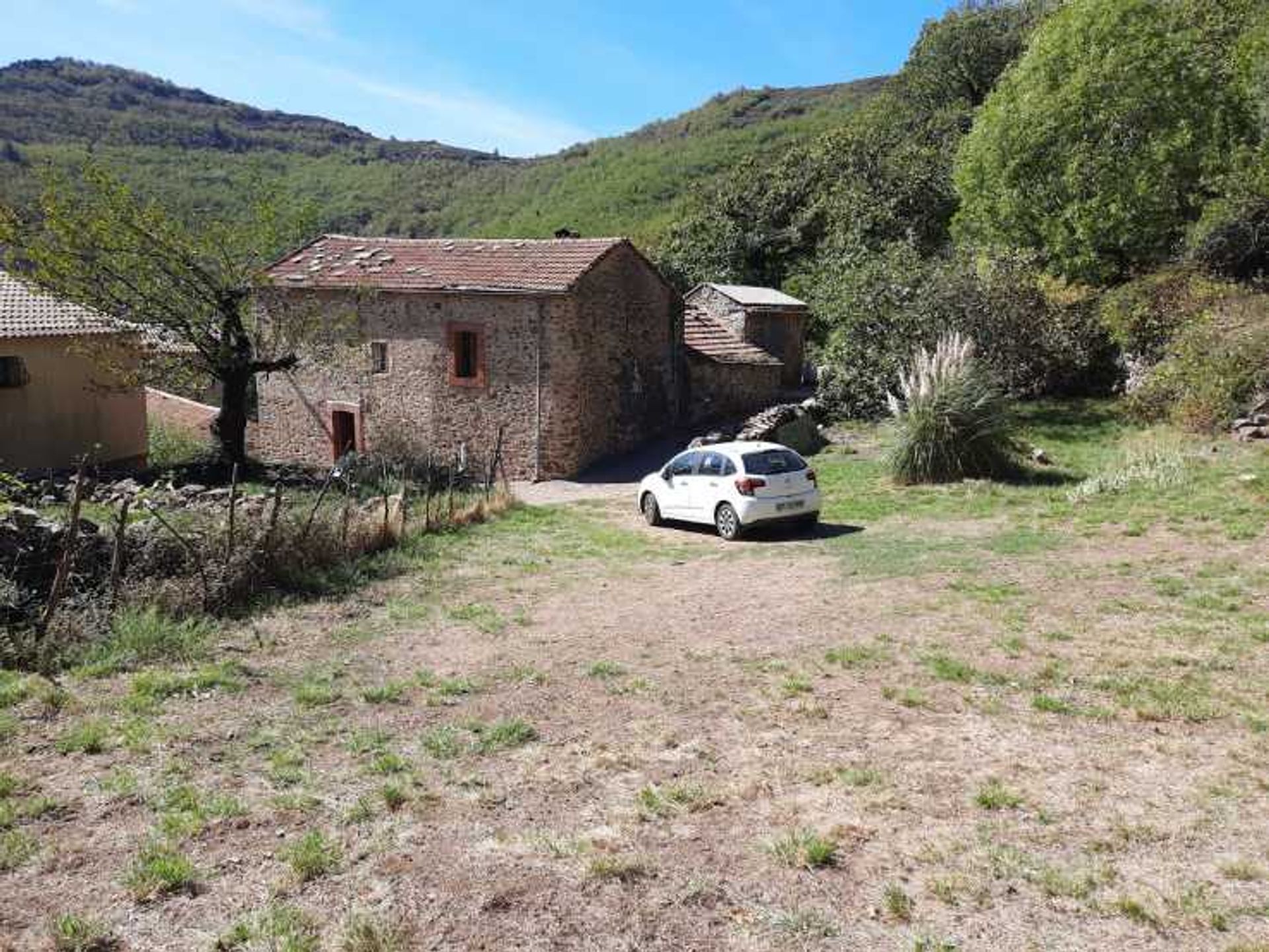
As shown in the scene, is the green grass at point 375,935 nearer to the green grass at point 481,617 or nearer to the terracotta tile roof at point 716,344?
the green grass at point 481,617

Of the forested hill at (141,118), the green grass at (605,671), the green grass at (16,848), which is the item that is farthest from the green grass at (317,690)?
the forested hill at (141,118)

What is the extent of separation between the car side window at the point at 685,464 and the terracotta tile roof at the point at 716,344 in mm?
11129

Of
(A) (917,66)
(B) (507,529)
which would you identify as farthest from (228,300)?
(A) (917,66)

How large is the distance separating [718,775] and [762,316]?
80.5ft

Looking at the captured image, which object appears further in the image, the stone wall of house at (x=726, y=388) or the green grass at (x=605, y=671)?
the stone wall of house at (x=726, y=388)

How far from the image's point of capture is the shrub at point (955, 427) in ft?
54.5

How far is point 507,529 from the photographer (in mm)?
15773

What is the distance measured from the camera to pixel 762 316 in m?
29.2

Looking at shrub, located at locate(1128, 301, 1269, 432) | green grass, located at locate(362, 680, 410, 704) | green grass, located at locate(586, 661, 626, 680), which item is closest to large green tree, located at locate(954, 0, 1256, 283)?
shrub, located at locate(1128, 301, 1269, 432)

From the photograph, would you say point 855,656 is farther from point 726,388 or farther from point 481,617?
point 726,388

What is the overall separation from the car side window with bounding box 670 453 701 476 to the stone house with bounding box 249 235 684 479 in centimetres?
645

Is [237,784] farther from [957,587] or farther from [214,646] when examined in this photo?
[957,587]

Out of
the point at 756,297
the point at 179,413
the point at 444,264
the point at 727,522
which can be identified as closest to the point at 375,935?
the point at 727,522

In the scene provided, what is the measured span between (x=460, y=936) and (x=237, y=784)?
2.39 m
